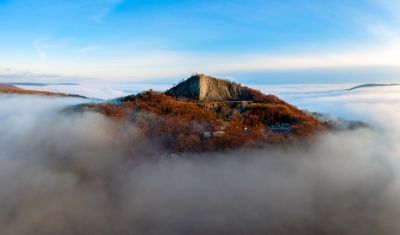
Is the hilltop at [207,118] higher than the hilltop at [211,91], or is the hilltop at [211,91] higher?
the hilltop at [211,91]

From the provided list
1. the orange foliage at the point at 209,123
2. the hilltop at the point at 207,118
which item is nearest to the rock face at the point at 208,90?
the hilltop at the point at 207,118

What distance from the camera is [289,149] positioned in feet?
237

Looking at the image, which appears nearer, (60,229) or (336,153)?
(60,229)

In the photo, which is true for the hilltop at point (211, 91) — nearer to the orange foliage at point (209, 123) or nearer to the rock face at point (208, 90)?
the rock face at point (208, 90)

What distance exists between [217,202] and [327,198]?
80.6ft

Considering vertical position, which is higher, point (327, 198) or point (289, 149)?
point (289, 149)

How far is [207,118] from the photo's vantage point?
63.9 metres

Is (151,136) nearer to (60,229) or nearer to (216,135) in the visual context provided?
(216,135)

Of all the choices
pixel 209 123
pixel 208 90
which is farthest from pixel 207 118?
pixel 208 90

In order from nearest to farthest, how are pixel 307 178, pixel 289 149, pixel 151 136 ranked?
pixel 151 136
pixel 289 149
pixel 307 178

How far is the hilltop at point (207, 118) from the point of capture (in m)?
62.7

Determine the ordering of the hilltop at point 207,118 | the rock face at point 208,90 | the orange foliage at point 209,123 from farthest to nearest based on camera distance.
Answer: the rock face at point 208,90, the hilltop at point 207,118, the orange foliage at point 209,123

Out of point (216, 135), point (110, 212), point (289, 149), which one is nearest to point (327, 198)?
point (289, 149)

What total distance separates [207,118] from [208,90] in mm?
9747
